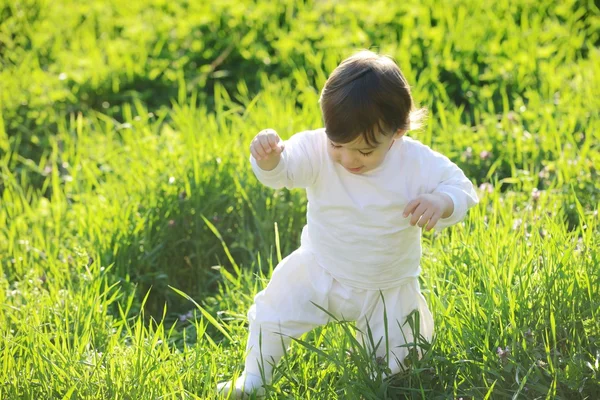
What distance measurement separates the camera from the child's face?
2.37 metres

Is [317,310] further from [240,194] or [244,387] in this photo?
[240,194]

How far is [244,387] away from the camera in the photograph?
8.63ft

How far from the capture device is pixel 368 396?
247 cm

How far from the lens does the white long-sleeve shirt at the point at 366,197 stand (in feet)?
8.14

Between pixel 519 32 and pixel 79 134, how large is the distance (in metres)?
2.62

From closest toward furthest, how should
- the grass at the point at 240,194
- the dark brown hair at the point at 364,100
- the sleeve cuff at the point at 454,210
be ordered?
the dark brown hair at the point at 364,100
the sleeve cuff at the point at 454,210
the grass at the point at 240,194

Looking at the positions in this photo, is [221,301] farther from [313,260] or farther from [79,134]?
[79,134]

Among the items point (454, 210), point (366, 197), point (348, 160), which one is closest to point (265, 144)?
point (348, 160)

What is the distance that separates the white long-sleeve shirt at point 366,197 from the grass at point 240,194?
8.9 inches

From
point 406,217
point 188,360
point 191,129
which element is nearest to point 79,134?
point 191,129

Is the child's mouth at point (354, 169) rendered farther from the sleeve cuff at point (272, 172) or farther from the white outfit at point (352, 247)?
the sleeve cuff at point (272, 172)

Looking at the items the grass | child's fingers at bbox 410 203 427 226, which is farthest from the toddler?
the grass

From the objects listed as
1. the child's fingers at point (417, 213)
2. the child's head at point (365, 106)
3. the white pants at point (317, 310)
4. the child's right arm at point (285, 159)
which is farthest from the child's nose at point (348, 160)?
the white pants at point (317, 310)

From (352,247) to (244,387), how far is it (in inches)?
22.2
